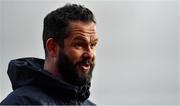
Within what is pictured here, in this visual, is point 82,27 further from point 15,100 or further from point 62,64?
point 15,100

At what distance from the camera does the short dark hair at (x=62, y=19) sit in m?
3.93

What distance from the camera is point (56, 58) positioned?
3961mm

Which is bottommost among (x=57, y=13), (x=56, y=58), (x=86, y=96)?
(x=86, y=96)

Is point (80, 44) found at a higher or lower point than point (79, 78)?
higher

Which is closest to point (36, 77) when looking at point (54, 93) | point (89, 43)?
point (54, 93)

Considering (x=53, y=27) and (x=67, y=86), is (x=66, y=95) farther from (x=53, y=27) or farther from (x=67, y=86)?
(x=53, y=27)

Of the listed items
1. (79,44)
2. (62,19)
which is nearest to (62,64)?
(79,44)

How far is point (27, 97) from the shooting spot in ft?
11.9

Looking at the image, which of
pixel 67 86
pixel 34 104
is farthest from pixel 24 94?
pixel 67 86

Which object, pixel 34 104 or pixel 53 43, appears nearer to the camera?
pixel 34 104

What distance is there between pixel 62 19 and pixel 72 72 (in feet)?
1.26

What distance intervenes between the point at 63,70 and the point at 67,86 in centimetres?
14

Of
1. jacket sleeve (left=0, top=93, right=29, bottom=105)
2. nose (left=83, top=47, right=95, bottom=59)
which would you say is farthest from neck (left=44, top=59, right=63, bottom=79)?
jacket sleeve (left=0, top=93, right=29, bottom=105)

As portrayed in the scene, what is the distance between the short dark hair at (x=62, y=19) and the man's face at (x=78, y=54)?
0.12 ft
